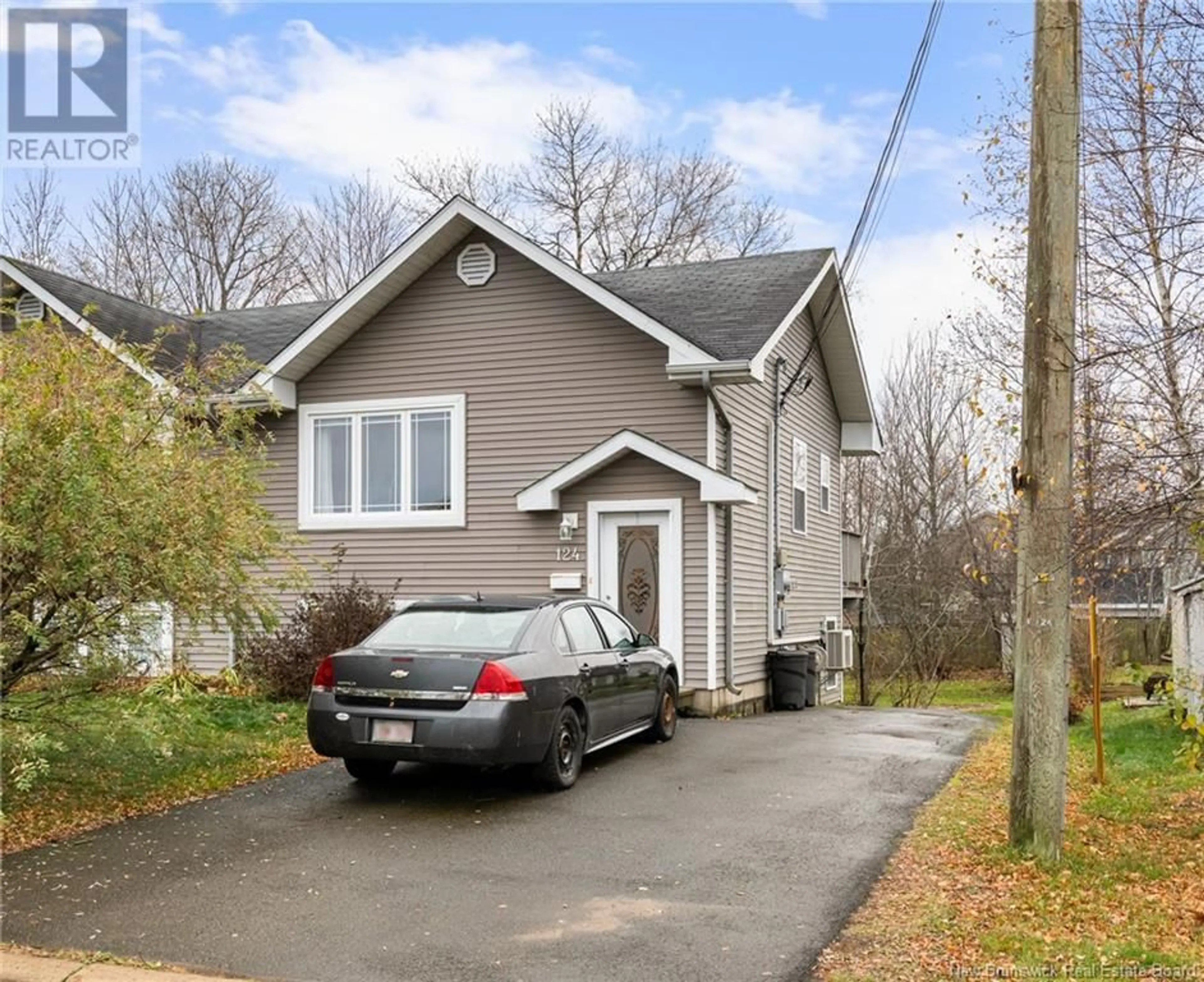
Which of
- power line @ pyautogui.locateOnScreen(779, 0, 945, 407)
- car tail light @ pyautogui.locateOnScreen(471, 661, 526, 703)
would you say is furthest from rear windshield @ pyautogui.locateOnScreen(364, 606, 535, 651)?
power line @ pyautogui.locateOnScreen(779, 0, 945, 407)

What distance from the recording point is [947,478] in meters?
34.8

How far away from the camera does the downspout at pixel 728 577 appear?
14312mm

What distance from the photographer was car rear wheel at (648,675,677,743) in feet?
36.6

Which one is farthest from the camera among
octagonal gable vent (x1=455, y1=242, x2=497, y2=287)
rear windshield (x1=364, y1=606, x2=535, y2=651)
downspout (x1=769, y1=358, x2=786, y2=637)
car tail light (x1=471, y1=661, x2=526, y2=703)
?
downspout (x1=769, y1=358, x2=786, y2=637)

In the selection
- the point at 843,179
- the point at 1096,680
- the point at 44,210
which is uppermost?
the point at 44,210

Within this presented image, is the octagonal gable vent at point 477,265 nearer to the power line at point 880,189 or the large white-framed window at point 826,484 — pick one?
the power line at point 880,189

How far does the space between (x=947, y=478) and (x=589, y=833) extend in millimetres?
29362

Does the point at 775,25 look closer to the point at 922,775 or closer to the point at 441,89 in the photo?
the point at 441,89

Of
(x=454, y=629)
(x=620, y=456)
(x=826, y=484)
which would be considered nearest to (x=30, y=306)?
(x=620, y=456)

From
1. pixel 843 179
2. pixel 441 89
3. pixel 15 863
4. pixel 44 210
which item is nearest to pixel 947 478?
pixel 843 179

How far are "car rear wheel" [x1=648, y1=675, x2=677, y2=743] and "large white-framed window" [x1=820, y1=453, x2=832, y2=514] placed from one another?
28.5 ft

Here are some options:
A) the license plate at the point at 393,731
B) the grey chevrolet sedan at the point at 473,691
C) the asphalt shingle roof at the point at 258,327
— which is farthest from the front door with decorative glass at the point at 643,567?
the asphalt shingle roof at the point at 258,327

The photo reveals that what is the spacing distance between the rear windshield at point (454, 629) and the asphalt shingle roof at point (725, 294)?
18.8ft

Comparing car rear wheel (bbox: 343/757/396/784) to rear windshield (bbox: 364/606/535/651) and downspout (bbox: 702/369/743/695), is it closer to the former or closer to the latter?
rear windshield (bbox: 364/606/535/651)
